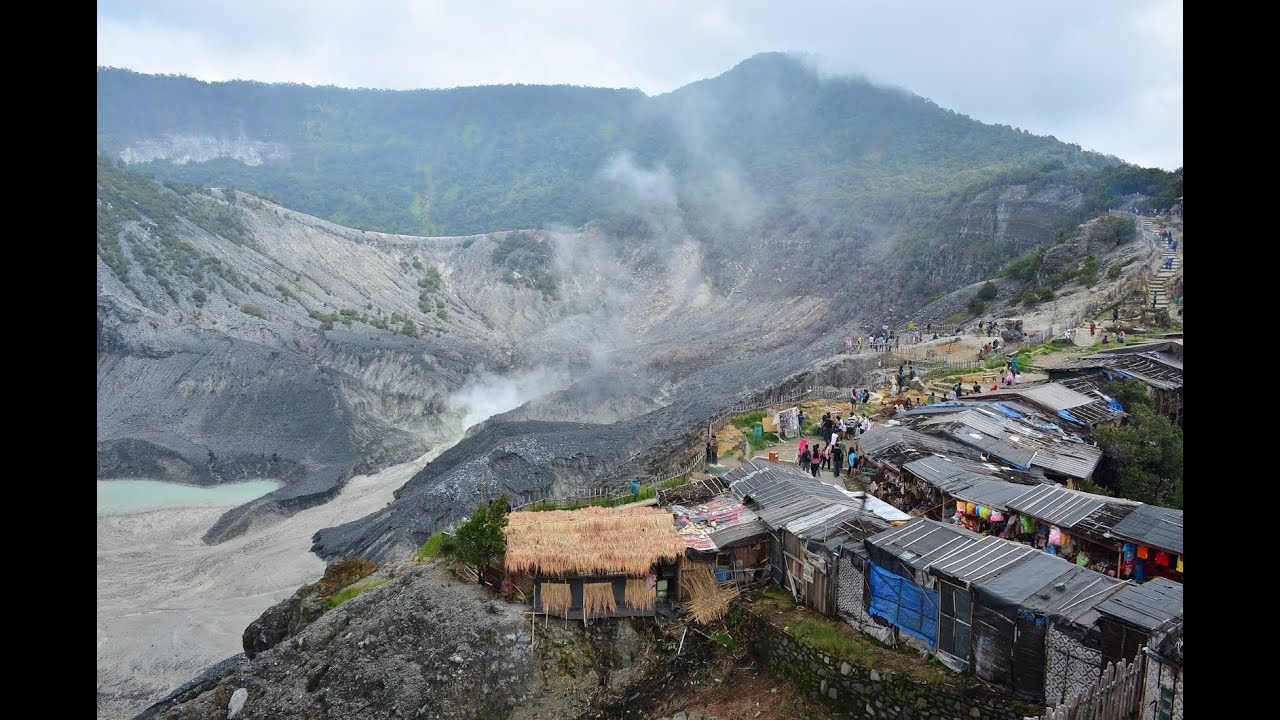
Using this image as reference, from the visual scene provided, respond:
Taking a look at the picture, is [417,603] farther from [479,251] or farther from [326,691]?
[479,251]

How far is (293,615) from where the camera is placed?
60.5 ft

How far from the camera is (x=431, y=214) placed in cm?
11825

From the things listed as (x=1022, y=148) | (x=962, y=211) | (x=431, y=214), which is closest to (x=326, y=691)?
(x=962, y=211)

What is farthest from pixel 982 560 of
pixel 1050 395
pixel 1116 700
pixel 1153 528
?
pixel 1050 395

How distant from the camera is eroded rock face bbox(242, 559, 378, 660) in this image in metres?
18.0

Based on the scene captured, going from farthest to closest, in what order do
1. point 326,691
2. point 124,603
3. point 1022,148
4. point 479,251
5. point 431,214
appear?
1. point 431,214
2. point 1022,148
3. point 479,251
4. point 124,603
5. point 326,691

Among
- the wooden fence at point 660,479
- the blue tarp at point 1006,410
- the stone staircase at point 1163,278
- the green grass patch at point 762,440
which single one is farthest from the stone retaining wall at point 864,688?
the stone staircase at point 1163,278

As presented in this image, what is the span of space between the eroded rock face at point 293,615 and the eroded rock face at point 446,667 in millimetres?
3767

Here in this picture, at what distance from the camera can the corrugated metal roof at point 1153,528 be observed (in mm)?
11406

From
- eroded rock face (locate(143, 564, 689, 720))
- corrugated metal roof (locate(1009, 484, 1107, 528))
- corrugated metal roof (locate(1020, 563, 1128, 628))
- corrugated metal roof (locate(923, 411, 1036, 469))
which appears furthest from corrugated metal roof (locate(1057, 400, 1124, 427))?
eroded rock face (locate(143, 564, 689, 720))

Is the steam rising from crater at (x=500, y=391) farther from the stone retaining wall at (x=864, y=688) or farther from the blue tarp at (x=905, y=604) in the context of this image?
the blue tarp at (x=905, y=604)

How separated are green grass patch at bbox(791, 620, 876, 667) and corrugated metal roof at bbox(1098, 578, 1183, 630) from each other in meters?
3.33

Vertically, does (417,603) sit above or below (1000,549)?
below

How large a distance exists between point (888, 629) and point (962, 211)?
62.4 metres
